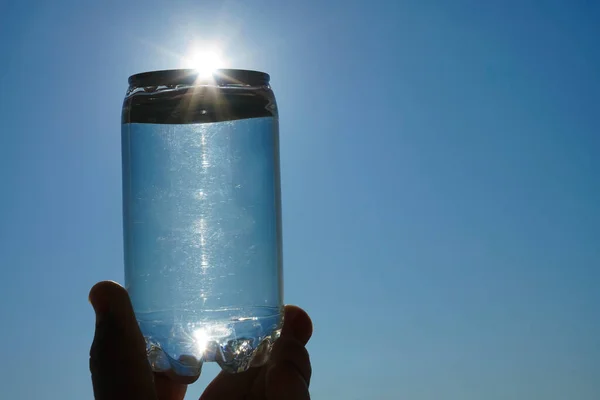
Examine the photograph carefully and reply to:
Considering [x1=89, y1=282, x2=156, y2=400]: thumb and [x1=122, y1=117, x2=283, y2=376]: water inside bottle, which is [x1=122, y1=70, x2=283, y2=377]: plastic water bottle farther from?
[x1=89, y1=282, x2=156, y2=400]: thumb

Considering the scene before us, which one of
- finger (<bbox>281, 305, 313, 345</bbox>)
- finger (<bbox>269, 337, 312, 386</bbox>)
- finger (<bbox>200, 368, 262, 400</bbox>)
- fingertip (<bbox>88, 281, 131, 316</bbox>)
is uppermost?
fingertip (<bbox>88, 281, 131, 316</bbox>)

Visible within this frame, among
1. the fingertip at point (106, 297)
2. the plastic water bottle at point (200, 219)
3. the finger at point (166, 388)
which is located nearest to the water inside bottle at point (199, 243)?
the plastic water bottle at point (200, 219)

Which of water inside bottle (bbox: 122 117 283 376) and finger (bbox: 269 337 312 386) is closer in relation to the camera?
water inside bottle (bbox: 122 117 283 376)

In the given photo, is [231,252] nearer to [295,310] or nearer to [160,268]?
[160,268]

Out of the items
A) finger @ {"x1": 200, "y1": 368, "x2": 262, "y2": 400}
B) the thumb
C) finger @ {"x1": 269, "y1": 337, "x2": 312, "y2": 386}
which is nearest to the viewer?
the thumb

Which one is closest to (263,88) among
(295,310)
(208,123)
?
(208,123)

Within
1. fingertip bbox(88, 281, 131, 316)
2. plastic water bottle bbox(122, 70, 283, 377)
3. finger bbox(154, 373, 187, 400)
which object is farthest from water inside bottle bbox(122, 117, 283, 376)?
finger bbox(154, 373, 187, 400)

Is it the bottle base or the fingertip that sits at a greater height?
the fingertip

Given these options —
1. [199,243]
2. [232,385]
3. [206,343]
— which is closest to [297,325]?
[232,385]
